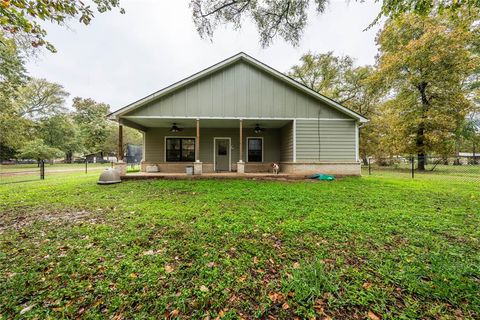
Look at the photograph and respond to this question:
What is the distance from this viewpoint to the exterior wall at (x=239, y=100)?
8977mm

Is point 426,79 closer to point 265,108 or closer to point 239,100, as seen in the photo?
point 265,108

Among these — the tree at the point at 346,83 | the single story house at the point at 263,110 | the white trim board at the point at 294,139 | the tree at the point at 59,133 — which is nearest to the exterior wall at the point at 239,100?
the single story house at the point at 263,110

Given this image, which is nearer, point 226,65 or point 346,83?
point 226,65

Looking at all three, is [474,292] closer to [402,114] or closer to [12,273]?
[12,273]

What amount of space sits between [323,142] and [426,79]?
11.2 metres

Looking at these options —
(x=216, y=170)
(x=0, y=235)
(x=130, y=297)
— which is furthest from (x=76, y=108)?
(x=130, y=297)

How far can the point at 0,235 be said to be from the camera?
3119 millimetres

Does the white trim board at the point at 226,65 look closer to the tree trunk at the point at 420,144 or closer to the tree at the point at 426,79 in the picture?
the tree at the point at 426,79

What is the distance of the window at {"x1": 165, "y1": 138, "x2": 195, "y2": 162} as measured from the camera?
36.7ft

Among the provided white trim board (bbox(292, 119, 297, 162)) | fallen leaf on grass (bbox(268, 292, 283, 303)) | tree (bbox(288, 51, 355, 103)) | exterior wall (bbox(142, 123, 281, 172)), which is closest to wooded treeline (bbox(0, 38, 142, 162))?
exterior wall (bbox(142, 123, 281, 172))

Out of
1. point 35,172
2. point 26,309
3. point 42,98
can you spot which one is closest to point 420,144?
point 26,309

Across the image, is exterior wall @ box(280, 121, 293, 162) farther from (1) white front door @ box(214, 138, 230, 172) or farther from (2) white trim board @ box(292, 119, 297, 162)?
(1) white front door @ box(214, 138, 230, 172)

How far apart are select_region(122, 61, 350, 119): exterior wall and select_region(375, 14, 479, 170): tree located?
28.2 feet

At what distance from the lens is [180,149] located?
11.3m
